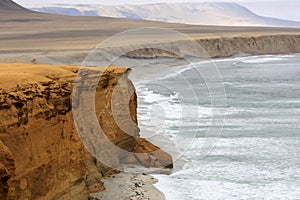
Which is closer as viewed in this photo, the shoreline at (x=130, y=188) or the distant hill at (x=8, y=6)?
the shoreline at (x=130, y=188)

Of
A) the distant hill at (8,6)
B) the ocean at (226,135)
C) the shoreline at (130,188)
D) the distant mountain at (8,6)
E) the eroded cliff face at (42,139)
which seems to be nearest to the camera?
the eroded cliff face at (42,139)

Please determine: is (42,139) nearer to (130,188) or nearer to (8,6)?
(130,188)

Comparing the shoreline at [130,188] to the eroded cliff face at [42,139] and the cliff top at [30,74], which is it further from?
the cliff top at [30,74]

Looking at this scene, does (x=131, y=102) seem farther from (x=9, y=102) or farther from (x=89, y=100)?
(x=9, y=102)

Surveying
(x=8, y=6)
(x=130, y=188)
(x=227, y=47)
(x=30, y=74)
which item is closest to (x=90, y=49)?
(x=227, y=47)

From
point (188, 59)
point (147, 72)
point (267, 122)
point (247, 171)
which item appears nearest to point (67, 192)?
point (247, 171)

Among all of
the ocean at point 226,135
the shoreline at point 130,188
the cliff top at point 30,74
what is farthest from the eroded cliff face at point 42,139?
the ocean at point 226,135

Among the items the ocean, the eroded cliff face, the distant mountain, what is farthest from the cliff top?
the distant mountain
